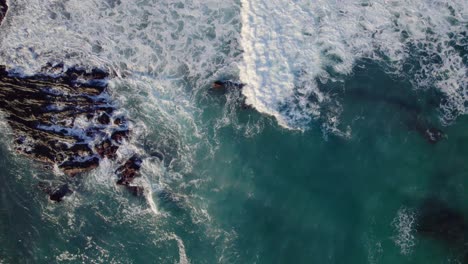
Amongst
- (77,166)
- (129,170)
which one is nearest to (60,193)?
(77,166)

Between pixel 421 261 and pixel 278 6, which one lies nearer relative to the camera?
pixel 421 261

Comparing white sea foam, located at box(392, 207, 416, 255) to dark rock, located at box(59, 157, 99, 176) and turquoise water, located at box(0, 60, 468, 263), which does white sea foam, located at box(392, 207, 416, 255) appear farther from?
dark rock, located at box(59, 157, 99, 176)

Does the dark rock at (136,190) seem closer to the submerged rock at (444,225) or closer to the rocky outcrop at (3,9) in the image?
the rocky outcrop at (3,9)

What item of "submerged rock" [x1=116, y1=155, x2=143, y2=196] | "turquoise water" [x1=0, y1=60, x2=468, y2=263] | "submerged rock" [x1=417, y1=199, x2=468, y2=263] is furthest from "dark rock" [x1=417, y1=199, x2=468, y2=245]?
"submerged rock" [x1=116, y1=155, x2=143, y2=196]

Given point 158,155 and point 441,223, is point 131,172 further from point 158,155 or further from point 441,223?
point 441,223

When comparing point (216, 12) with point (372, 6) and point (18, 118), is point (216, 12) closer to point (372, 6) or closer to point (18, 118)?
point (372, 6)

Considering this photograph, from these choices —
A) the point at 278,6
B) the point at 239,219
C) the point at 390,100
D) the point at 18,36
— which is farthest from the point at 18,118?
the point at 390,100
